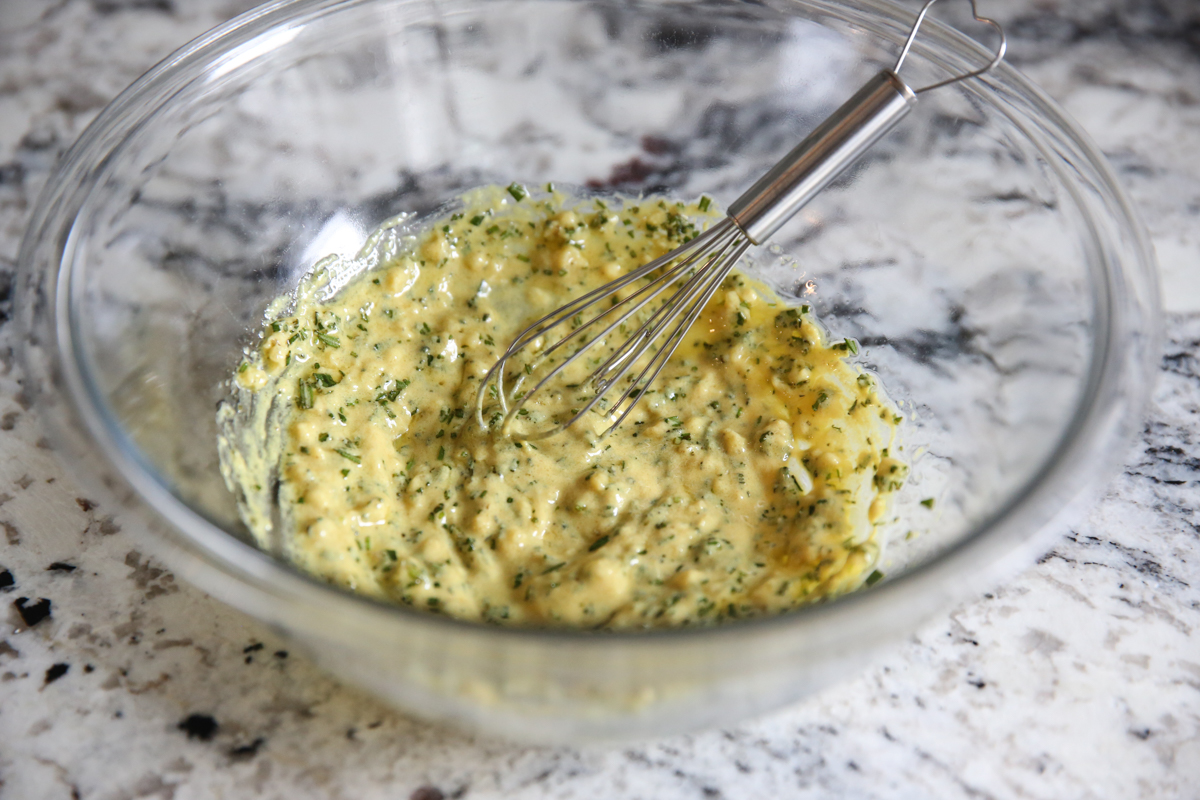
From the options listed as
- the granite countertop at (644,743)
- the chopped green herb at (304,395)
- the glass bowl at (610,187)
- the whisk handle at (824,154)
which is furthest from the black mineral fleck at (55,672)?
the whisk handle at (824,154)

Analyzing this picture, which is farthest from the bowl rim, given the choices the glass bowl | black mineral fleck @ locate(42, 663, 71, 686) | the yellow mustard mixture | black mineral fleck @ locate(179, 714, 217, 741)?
black mineral fleck @ locate(42, 663, 71, 686)

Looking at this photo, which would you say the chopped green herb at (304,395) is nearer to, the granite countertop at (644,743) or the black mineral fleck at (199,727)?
the granite countertop at (644,743)

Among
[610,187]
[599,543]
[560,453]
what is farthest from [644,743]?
[610,187]

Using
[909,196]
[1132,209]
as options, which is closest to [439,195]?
[909,196]

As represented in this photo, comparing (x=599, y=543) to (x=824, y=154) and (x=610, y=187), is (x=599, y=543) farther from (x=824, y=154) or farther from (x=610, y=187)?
(x=610, y=187)

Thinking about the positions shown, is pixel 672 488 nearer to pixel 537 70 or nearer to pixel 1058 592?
pixel 1058 592
